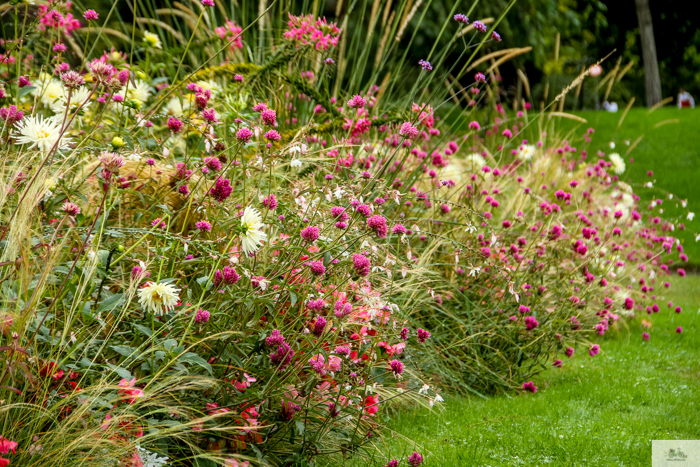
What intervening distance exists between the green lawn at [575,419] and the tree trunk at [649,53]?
14.9 meters

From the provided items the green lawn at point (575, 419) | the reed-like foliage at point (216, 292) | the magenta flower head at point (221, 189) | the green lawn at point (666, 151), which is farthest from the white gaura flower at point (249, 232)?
the green lawn at point (666, 151)

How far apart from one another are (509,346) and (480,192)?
108 centimetres

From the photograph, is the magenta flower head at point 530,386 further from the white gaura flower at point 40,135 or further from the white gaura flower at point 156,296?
the white gaura flower at point 40,135

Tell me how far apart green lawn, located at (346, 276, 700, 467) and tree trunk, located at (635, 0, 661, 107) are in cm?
A: 1492

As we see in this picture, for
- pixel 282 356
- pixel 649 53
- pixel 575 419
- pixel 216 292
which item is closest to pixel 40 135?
pixel 216 292

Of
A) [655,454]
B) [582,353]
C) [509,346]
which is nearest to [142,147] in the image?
[509,346]

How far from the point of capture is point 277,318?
2.22 m

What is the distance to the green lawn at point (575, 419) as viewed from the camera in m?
2.49

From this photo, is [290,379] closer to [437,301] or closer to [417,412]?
[417,412]

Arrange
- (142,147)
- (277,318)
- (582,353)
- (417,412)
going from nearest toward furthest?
(277,318), (142,147), (417,412), (582,353)

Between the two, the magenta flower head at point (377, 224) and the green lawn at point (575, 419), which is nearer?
the magenta flower head at point (377, 224)

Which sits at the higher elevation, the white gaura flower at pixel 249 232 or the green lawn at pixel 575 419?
the white gaura flower at pixel 249 232

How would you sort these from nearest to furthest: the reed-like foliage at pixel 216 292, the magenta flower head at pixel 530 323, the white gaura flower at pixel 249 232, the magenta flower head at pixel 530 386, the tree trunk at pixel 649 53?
1. the reed-like foliage at pixel 216 292
2. the white gaura flower at pixel 249 232
3. the magenta flower head at pixel 530 323
4. the magenta flower head at pixel 530 386
5. the tree trunk at pixel 649 53

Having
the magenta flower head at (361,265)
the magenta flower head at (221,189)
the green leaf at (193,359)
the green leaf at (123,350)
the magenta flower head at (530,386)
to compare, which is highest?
the magenta flower head at (221,189)
